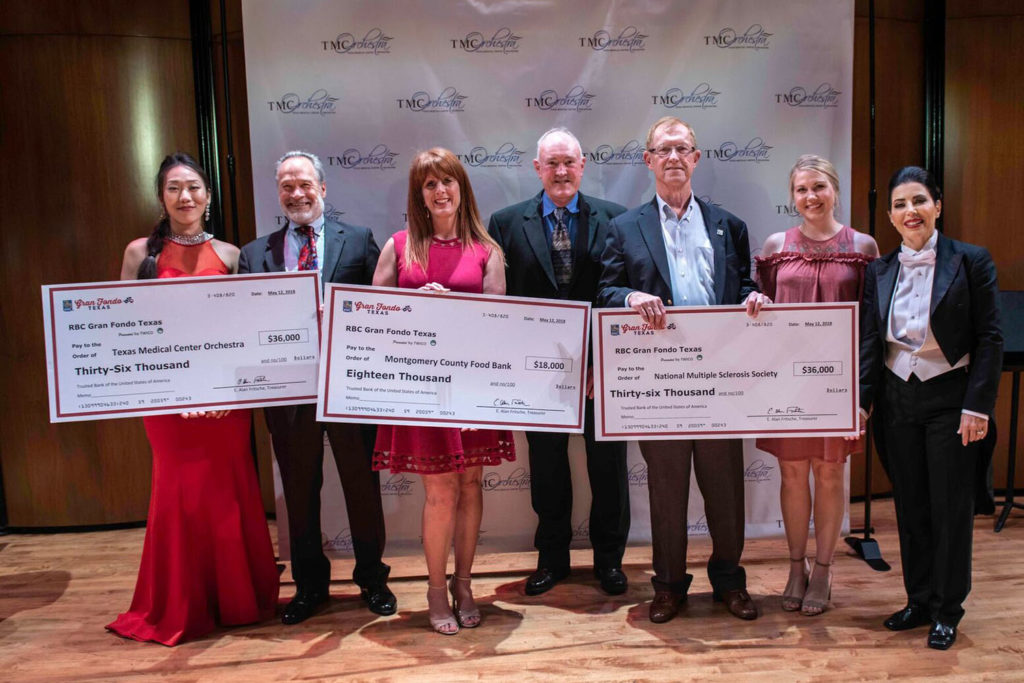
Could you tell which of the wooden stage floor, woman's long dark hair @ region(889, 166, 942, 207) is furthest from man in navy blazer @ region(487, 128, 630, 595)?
woman's long dark hair @ region(889, 166, 942, 207)

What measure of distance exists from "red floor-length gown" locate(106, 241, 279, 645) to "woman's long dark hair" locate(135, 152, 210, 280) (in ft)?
0.10

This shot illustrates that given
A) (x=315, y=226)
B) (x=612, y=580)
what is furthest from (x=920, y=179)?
(x=315, y=226)

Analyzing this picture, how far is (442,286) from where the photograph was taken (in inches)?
113

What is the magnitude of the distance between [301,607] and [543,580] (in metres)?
1.04

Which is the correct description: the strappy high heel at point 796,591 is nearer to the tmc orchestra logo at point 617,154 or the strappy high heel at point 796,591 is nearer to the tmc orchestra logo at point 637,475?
the tmc orchestra logo at point 637,475

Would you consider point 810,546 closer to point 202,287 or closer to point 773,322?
point 773,322

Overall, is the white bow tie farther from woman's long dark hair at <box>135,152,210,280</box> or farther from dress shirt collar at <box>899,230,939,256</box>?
woman's long dark hair at <box>135,152,210,280</box>

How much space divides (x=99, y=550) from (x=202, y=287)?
2.10 meters

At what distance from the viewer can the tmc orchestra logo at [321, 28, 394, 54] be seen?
12.0 ft

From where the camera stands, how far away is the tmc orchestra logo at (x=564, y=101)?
147 inches

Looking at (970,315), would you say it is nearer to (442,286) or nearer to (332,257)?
(442,286)

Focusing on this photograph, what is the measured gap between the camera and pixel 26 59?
13.4 feet

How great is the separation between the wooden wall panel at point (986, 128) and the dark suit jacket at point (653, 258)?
7.48 feet

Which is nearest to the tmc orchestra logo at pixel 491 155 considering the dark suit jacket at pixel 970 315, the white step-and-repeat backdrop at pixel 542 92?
the white step-and-repeat backdrop at pixel 542 92
